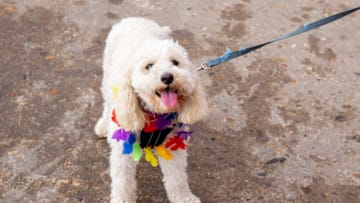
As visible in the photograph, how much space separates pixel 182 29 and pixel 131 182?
248cm

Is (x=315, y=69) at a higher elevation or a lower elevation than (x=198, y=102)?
lower

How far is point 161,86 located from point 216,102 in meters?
1.89

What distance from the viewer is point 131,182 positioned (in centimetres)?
354

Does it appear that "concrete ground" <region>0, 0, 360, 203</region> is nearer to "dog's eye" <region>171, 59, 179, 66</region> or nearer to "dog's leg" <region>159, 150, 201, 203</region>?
"dog's leg" <region>159, 150, 201, 203</region>

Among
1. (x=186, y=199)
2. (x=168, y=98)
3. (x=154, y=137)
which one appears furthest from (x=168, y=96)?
(x=186, y=199)

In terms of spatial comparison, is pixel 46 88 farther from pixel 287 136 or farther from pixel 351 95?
pixel 351 95

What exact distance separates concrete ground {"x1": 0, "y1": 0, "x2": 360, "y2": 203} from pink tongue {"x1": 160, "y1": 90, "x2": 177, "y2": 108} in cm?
114

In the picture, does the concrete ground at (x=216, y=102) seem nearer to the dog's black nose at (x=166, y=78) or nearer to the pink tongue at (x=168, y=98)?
the pink tongue at (x=168, y=98)

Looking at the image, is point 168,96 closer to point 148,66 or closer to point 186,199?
point 148,66

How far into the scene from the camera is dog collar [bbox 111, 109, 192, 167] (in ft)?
10.3

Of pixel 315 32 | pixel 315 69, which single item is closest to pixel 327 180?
pixel 315 69

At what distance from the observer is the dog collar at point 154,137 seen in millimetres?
3129

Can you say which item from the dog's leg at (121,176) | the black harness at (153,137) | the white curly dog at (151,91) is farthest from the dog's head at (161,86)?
the dog's leg at (121,176)

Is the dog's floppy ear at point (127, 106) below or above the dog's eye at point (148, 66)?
below
